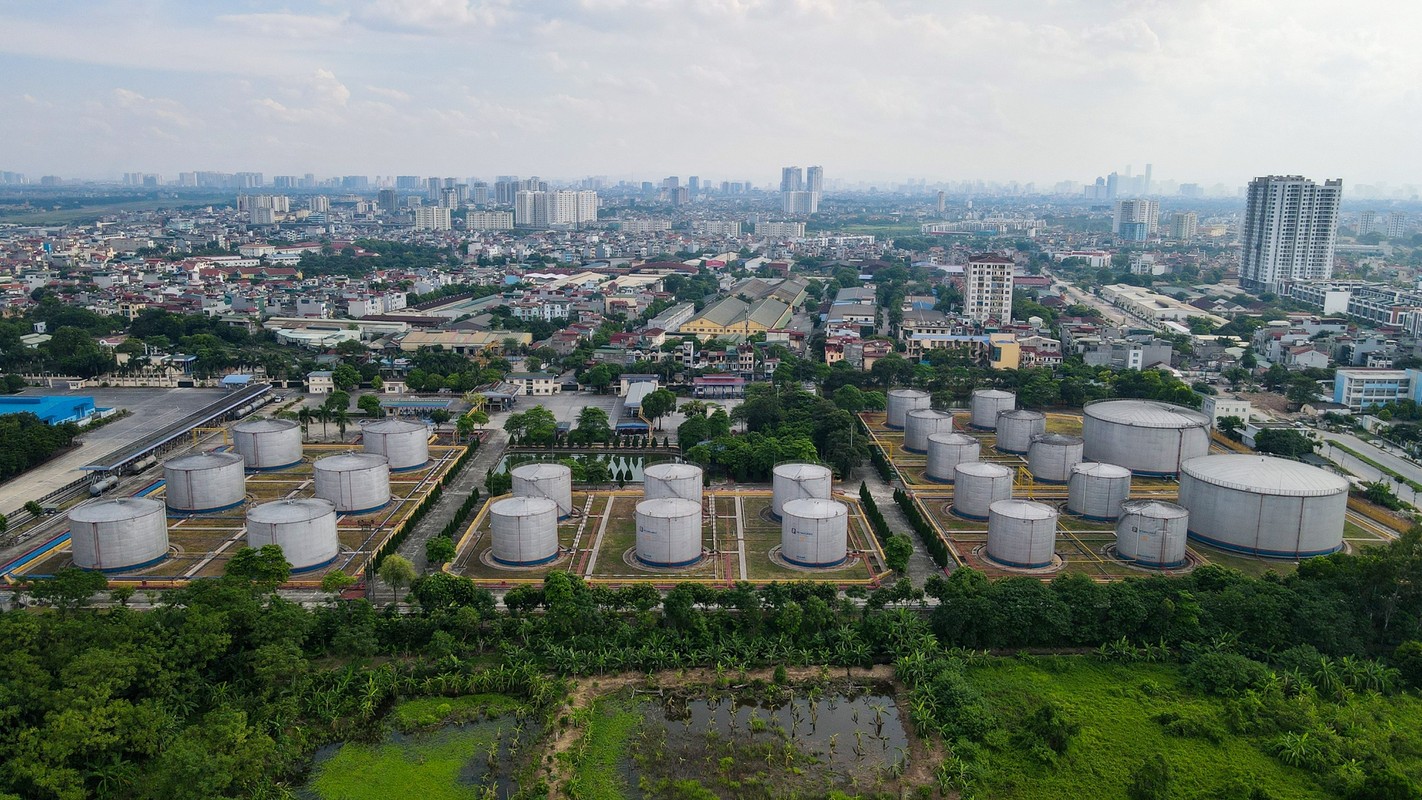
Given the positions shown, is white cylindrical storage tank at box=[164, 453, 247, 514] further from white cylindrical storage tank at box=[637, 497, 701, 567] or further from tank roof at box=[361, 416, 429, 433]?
white cylindrical storage tank at box=[637, 497, 701, 567]

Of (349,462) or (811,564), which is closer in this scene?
(811,564)

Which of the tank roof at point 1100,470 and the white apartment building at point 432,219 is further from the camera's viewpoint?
the white apartment building at point 432,219

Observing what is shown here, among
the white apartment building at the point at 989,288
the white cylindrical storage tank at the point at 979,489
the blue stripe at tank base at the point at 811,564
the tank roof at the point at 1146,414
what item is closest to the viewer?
the blue stripe at tank base at the point at 811,564

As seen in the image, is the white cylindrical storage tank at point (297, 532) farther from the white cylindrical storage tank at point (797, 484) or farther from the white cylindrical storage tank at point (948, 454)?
the white cylindrical storage tank at point (948, 454)

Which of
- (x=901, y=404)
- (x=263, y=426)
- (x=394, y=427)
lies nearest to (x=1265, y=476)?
(x=901, y=404)

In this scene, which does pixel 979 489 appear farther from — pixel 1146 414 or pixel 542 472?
pixel 542 472

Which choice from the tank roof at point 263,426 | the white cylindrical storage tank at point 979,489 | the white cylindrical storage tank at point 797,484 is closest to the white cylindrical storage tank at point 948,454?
the white cylindrical storage tank at point 979,489
